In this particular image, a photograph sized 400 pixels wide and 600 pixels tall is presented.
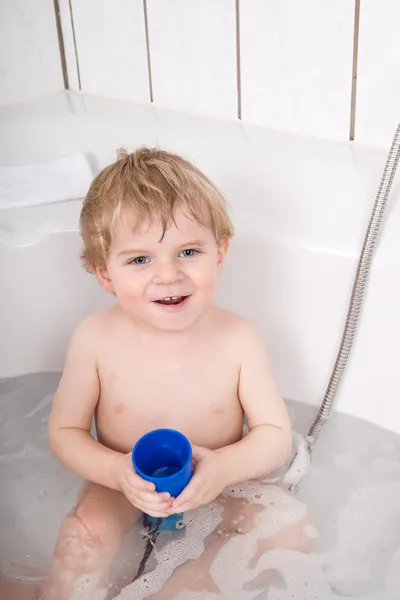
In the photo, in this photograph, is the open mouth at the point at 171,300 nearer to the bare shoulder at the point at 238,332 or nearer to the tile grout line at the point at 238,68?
the bare shoulder at the point at 238,332

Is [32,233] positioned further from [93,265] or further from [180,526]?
[180,526]

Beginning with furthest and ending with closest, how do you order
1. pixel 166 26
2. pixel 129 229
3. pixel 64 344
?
pixel 166 26 → pixel 64 344 → pixel 129 229

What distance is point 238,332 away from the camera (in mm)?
986

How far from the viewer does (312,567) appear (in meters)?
0.93

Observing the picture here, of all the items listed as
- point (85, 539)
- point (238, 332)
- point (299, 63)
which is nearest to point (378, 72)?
point (299, 63)

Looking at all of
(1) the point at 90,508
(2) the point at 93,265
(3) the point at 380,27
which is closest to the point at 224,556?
(1) the point at 90,508

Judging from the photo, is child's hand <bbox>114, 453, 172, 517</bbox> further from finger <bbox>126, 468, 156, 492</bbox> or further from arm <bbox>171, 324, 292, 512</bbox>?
arm <bbox>171, 324, 292, 512</bbox>

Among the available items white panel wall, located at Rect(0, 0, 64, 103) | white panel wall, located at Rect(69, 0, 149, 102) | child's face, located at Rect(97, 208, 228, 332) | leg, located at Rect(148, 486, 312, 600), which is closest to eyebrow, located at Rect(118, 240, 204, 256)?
child's face, located at Rect(97, 208, 228, 332)

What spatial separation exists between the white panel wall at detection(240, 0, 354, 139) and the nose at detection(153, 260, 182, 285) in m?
0.59

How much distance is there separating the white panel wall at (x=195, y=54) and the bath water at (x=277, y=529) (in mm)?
659

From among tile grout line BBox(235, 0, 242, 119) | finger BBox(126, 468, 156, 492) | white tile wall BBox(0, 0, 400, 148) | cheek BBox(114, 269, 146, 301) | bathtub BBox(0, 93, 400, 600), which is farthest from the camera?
tile grout line BBox(235, 0, 242, 119)

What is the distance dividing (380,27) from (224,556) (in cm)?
84

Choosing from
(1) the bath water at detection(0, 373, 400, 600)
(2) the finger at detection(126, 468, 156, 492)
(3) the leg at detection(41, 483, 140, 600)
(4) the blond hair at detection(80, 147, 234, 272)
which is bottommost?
(1) the bath water at detection(0, 373, 400, 600)

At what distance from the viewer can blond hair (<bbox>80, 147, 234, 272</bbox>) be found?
87 centimetres
